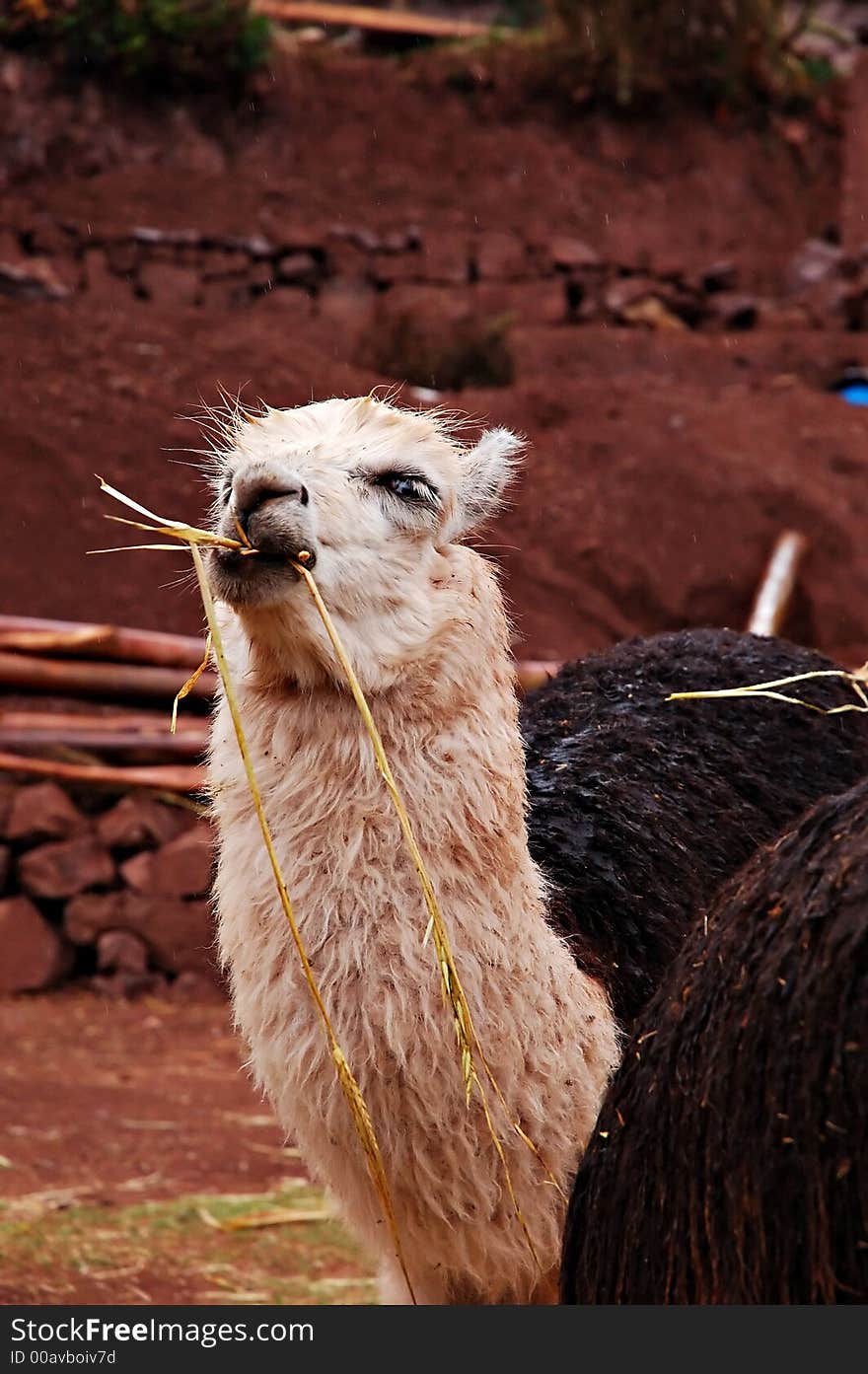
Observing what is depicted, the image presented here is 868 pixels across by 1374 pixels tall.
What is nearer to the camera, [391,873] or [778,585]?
[391,873]


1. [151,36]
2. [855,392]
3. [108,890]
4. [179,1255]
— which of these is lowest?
[108,890]

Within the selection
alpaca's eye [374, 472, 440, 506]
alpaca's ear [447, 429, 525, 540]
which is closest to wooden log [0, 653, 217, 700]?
alpaca's ear [447, 429, 525, 540]

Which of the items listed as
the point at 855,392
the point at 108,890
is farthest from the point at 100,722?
the point at 855,392

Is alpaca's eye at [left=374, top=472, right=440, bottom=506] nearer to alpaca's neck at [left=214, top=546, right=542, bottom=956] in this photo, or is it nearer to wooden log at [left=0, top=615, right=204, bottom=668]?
alpaca's neck at [left=214, top=546, right=542, bottom=956]

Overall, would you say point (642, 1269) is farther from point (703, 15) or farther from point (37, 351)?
point (703, 15)

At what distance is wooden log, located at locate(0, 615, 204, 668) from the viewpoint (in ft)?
22.3

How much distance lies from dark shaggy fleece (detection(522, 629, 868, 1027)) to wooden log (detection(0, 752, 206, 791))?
321 cm

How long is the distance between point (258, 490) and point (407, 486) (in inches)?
14.9

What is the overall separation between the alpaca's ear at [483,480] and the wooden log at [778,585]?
4900 millimetres

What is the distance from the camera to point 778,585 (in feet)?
28.3

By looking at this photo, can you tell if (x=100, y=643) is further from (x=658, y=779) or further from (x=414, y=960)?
(x=414, y=960)

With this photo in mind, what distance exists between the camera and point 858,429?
10.7 metres

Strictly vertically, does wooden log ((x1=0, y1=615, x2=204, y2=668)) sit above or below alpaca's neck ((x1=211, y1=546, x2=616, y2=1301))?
below

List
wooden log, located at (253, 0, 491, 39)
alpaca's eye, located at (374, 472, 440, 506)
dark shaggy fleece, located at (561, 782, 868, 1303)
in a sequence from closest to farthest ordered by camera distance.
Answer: dark shaggy fleece, located at (561, 782, 868, 1303), alpaca's eye, located at (374, 472, 440, 506), wooden log, located at (253, 0, 491, 39)
